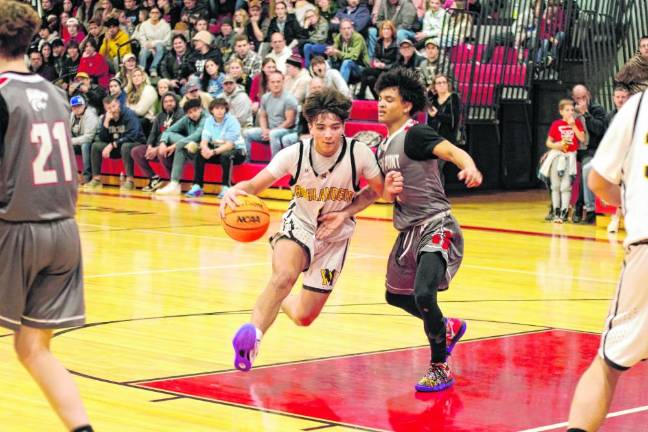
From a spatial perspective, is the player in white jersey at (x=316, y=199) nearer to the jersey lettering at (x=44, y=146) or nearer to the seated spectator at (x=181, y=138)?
the jersey lettering at (x=44, y=146)

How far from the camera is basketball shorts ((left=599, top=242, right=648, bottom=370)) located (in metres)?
4.23

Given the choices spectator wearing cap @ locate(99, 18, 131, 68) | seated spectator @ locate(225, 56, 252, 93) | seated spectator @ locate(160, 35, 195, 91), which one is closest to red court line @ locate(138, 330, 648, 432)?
seated spectator @ locate(225, 56, 252, 93)

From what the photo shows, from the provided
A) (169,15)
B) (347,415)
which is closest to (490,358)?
(347,415)

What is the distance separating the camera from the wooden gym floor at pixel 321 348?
5.74 m

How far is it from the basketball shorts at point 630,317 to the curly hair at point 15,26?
89.7 inches

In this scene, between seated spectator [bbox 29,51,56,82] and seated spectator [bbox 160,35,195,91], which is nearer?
seated spectator [bbox 160,35,195,91]

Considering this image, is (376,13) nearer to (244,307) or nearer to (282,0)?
(282,0)

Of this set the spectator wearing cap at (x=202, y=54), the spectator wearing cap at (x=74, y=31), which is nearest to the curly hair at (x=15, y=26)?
the spectator wearing cap at (x=202, y=54)

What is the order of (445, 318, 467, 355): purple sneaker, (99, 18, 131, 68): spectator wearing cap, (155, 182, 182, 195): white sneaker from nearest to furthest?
(445, 318, 467, 355): purple sneaker, (155, 182, 182, 195): white sneaker, (99, 18, 131, 68): spectator wearing cap

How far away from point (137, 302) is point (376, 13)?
35.6 feet

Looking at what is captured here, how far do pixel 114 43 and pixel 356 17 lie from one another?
5598mm

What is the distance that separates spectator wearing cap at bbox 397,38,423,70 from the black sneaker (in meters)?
4.30

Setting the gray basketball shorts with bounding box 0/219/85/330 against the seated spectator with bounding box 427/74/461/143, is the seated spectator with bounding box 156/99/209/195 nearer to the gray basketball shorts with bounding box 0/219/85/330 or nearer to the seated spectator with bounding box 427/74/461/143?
the seated spectator with bounding box 427/74/461/143

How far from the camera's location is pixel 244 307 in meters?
8.74
